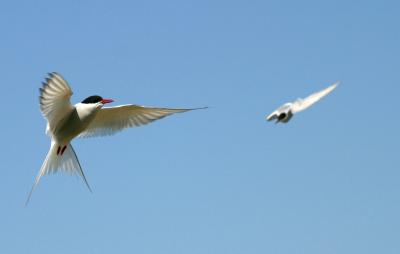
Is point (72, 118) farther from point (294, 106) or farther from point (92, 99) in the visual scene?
point (294, 106)

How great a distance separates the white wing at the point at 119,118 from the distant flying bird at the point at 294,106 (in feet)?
29.6

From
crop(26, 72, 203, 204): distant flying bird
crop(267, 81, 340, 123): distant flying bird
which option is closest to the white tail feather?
crop(26, 72, 203, 204): distant flying bird

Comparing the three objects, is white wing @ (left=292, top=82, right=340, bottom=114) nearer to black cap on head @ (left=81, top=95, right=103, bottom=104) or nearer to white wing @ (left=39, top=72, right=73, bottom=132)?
white wing @ (left=39, top=72, right=73, bottom=132)

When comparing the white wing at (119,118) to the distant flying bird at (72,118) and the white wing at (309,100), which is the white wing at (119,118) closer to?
the distant flying bird at (72,118)

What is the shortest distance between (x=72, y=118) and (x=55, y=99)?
0.91 metres

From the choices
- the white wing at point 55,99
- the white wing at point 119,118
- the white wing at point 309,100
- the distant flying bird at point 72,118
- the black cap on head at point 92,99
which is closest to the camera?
the white wing at point 309,100

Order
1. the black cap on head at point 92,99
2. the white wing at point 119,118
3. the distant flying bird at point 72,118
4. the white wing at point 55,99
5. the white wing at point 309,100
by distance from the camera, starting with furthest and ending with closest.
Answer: the white wing at point 119,118
the black cap on head at point 92,99
the distant flying bird at point 72,118
the white wing at point 55,99
the white wing at point 309,100

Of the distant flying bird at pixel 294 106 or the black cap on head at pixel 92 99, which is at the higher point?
the black cap on head at pixel 92 99

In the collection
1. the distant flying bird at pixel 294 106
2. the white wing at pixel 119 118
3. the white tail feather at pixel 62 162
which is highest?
the white wing at pixel 119 118

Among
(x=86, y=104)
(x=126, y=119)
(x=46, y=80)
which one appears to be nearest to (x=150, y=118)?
(x=126, y=119)

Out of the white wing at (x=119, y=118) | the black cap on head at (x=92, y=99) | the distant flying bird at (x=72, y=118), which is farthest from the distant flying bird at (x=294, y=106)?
the white wing at (x=119, y=118)

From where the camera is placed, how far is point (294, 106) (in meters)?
3.29

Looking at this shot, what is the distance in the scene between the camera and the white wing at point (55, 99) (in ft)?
32.7

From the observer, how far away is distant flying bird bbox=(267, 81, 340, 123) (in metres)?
3.06
